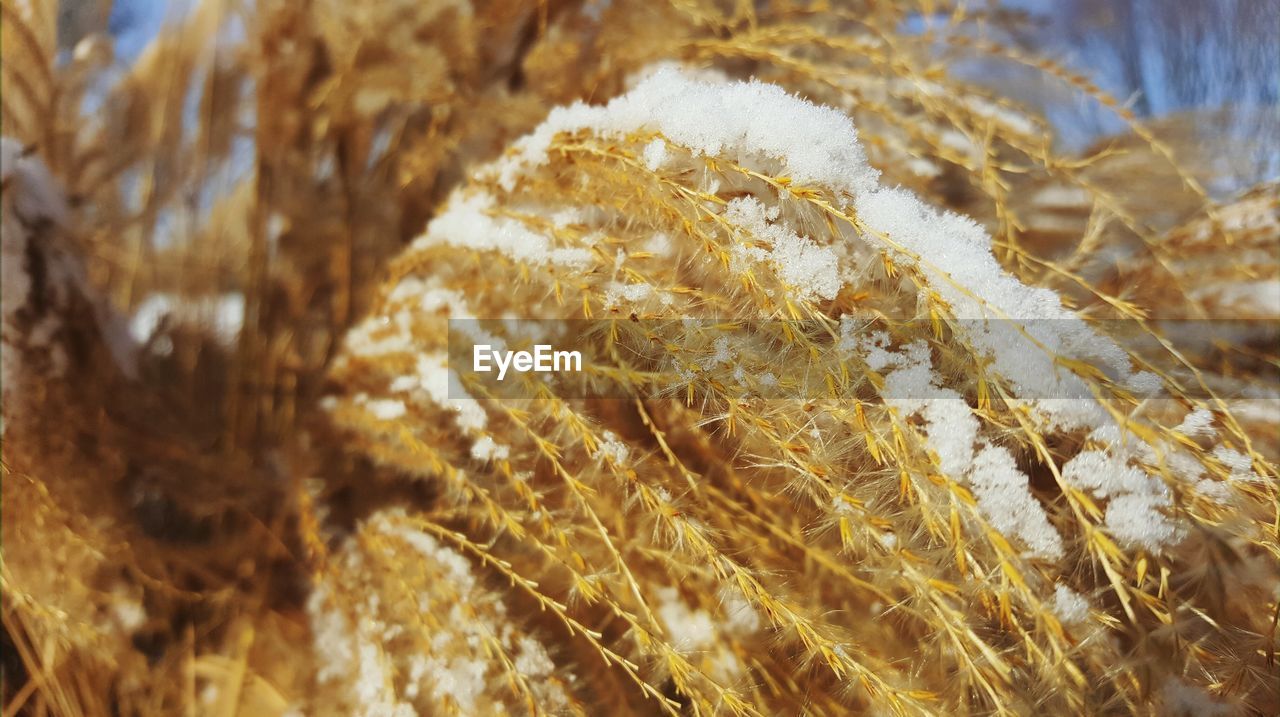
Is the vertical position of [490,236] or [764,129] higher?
[764,129]

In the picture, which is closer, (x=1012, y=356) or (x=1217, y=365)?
(x=1012, y=356)

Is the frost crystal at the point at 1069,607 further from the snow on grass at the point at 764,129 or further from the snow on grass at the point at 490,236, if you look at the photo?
the snow on grass at the point at 490,236

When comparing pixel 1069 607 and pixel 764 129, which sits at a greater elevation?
pixel 764 129

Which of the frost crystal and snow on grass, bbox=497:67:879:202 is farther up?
snow on grass, bbox=497:67:879:202

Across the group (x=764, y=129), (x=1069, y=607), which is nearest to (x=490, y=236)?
(x=764, y=129)

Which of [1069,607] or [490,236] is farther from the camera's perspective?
[490,236]

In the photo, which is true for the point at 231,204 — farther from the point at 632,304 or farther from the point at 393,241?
the point at 632,304

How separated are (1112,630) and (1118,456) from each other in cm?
11

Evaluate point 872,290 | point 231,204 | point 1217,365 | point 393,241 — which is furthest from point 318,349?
point 1217,365

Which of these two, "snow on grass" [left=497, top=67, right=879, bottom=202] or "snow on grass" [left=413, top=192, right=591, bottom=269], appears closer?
"snow on grass" [left=497, top=67, right=879, bottom=202]

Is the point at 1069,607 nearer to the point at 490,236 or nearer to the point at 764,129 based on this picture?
the point at 764,129

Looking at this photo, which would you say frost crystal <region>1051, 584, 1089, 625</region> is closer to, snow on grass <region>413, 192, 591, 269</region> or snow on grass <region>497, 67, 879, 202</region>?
snow on grass <region>497, 67, 879, 202</region>

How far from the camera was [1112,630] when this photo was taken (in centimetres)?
40

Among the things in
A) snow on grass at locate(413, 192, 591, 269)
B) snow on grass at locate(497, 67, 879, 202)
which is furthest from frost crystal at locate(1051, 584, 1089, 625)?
snow on grass at locate(413, 192, 591, 269)
